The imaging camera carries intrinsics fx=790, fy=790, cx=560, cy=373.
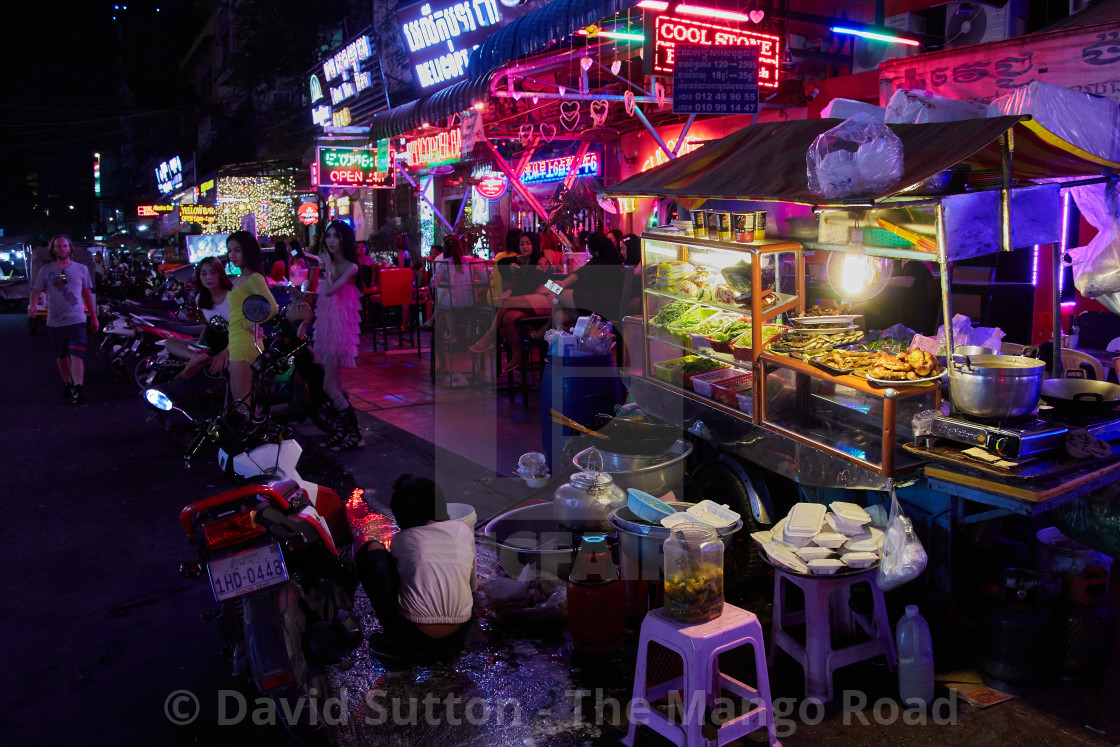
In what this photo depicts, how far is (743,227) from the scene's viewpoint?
520cm

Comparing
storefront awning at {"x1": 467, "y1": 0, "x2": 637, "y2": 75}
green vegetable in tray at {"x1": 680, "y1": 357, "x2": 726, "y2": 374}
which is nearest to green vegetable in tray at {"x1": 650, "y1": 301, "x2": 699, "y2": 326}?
green vegetable in tray at {"x1": 680, "y1": 357, "x2": 726, "y2": 374}

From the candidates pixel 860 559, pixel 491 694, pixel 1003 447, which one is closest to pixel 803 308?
pixel 1003 447

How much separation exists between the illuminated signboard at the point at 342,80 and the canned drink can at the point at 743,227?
19.9 metres

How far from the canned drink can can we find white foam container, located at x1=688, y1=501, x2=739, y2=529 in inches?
72.8

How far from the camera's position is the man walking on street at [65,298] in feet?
32.9

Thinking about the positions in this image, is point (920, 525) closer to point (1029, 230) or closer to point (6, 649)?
point (1029, 230)

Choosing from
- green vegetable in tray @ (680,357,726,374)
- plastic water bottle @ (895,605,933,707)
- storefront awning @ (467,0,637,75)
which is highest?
storefront awning @ (467,0,637,75)

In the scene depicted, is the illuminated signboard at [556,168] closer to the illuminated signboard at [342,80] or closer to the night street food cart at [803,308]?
the illuminated signboard at [342,80]

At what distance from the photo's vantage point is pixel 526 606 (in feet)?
14.8

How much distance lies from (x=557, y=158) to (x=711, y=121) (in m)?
4.38

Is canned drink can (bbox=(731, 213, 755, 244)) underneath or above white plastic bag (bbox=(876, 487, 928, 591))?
above

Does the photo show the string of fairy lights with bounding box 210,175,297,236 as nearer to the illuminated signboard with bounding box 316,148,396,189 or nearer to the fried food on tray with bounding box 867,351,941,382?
the illuminated signboard with bounding box 316,148,396,189

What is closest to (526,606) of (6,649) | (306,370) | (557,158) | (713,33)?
(6,649)

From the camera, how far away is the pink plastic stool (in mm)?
3244
